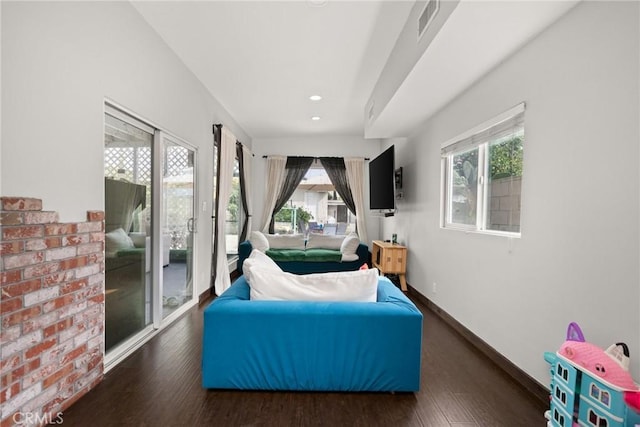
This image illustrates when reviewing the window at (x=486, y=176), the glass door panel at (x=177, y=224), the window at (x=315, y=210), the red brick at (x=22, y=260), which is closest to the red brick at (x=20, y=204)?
the red brick at (x=22, y=260)

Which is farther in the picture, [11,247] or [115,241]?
[115,241]

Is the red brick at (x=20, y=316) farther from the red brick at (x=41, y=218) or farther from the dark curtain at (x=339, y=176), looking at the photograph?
the dark curtain at (x=339, y=176)

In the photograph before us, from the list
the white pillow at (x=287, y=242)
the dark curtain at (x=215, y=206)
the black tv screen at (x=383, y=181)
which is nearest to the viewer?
the dark curtain at (x=215, y=206)

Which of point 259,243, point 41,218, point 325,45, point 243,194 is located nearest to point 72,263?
point 41,218

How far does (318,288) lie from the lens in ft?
6.55

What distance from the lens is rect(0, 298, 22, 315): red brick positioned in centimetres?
138

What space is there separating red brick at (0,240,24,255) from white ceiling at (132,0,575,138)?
1.87 metres

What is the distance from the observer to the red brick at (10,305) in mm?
1380

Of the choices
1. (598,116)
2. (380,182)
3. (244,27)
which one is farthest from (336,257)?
(598,116)

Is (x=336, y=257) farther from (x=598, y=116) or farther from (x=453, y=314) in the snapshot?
(x=598, y=116)

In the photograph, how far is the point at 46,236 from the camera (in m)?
1.62

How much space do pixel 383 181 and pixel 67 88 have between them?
3787 millimetres

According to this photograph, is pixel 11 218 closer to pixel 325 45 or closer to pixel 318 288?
pixel 318 288

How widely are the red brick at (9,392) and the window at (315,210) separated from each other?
17.2ft
